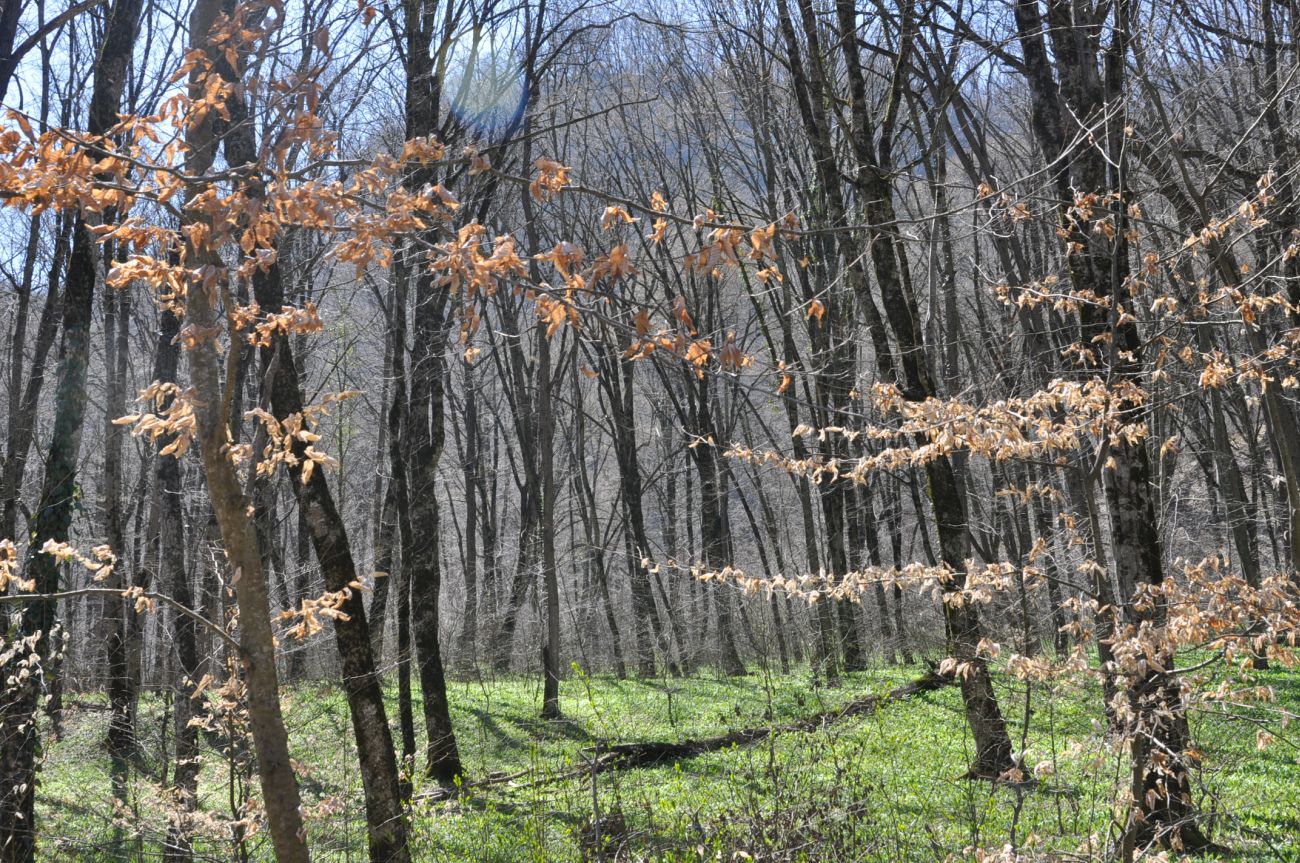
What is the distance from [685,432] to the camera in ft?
23.8

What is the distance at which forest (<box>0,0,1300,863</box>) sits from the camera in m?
3.39

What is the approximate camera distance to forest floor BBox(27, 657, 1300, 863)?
5602mm

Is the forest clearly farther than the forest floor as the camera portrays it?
No

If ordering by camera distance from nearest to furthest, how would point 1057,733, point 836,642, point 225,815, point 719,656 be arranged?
point 225,815 → point 1057,733 → point 836,642 → point 719,656

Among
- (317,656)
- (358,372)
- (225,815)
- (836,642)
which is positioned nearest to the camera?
(225,815)

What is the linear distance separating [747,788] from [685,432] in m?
3.39

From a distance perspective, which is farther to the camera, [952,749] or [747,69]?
[747,69]


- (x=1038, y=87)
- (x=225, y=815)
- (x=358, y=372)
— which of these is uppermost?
(x=358, y=372)

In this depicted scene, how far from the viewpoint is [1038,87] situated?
22.7 feet

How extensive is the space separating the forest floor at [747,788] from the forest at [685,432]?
0.09 metres

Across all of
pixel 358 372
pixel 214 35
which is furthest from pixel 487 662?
pixel 214 35

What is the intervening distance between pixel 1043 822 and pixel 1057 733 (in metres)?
2.84

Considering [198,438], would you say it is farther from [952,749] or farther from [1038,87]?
[952,749]

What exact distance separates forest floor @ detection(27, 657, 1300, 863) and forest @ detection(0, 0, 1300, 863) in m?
0.09
